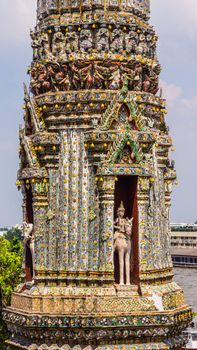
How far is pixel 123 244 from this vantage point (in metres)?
13.2

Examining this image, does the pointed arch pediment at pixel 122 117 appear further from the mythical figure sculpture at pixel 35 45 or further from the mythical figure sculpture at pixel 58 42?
the mythical figure sculpture at pixel 35 45

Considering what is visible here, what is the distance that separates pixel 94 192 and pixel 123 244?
1.03 meters

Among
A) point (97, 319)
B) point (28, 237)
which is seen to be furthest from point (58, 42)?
point (97, 319)

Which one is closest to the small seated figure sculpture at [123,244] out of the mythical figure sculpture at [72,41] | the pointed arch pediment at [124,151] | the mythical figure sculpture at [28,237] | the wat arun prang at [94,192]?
the wat arun prang at [94,192]

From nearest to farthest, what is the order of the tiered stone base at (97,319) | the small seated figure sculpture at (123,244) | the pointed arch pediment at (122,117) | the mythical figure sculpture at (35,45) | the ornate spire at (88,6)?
the tiered stone base at (97,319), the small seated figure sculpture at (123,244), the pointed arch pediment at (122,117), the ornate spire at (88,6), the mythical figure sculpture at (35,45)

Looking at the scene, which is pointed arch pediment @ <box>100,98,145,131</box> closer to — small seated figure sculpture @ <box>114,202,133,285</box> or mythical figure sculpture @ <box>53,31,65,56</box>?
mythical figure sculpture @ <box>53,31,65,56</box>

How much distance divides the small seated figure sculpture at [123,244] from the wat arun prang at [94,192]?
0.02m

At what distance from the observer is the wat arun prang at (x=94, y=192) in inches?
509

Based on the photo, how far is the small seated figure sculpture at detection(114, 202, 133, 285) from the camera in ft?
43.3

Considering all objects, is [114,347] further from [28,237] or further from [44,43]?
[44,43]

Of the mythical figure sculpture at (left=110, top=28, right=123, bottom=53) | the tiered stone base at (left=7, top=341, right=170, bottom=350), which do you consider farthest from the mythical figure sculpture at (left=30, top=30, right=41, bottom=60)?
the tiered stone base at (left=7, top=341, right=170, bottom=350)

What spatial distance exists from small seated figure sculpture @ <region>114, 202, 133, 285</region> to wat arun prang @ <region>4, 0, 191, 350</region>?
2 cm

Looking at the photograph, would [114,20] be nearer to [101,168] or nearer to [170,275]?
[101,168]

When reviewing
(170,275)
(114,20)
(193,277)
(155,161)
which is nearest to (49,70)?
(114,20)
